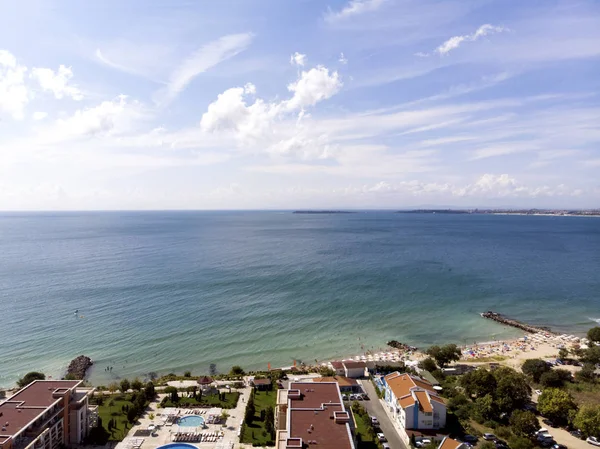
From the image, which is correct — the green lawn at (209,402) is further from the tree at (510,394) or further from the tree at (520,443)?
the tree at (510,394)

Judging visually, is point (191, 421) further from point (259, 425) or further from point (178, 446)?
point (259, 425)

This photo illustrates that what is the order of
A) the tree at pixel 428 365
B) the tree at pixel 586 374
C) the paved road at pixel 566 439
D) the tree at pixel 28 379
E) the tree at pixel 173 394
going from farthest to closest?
the tree at pixel 428 365, the tree at pixel 586 374, the tree at pixel 28 379, the tree at pixel 173 394, the paved road at pixel 566 439

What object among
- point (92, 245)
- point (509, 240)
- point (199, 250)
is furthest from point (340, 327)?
point (509, 240)

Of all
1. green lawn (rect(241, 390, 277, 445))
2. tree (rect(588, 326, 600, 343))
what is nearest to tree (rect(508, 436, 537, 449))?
green lawn (rect(241, 390, 277, 445))

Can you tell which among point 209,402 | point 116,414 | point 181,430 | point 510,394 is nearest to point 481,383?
point 510,394

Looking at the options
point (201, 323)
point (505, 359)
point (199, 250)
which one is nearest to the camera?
point (505, 359)

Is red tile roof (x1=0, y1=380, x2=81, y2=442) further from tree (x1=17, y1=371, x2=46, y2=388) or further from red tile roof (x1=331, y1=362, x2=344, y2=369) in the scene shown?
red tile roof (x1=331, y1=362, x2=344, y2=369)

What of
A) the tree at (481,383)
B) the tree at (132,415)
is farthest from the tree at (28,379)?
the tree at (481,383)

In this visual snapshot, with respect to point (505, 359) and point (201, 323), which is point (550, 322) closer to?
point (505, 359)
